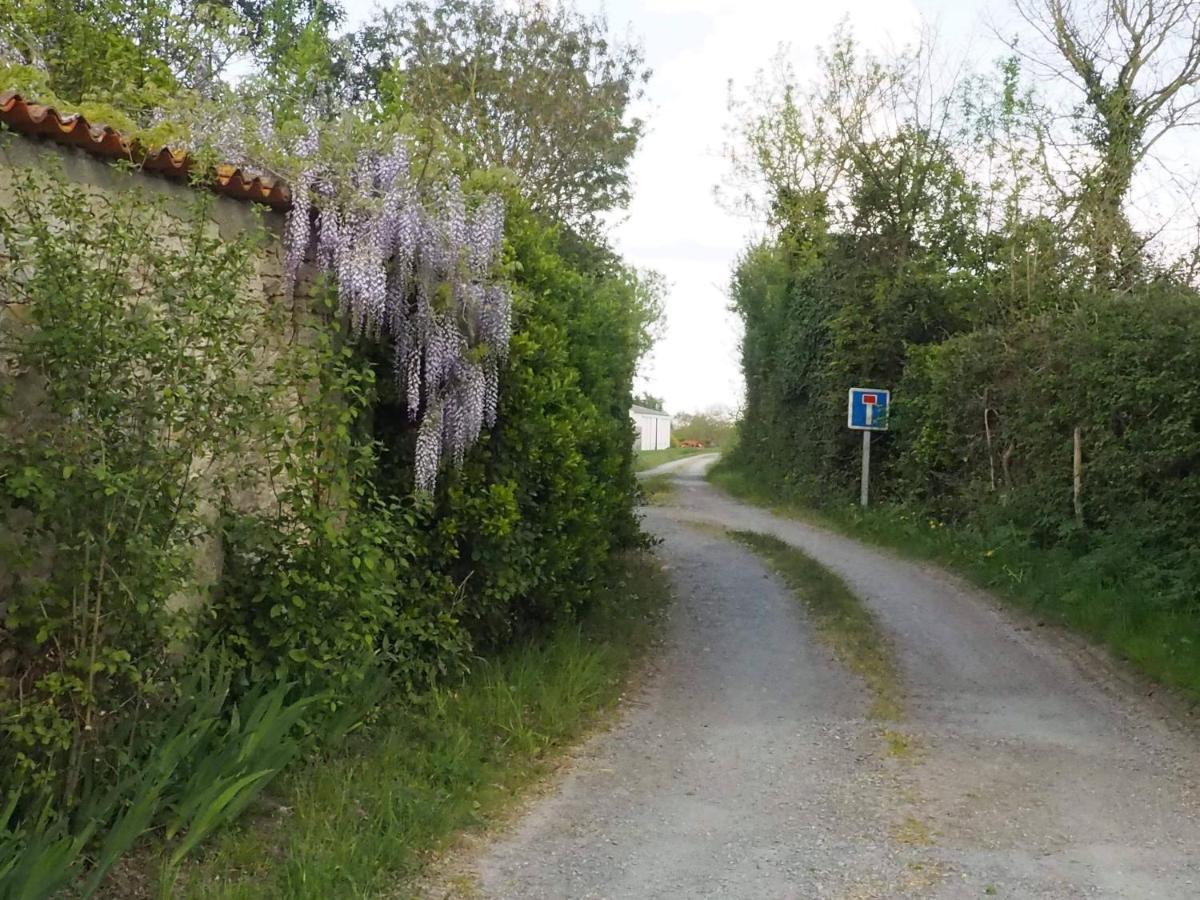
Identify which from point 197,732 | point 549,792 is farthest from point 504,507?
point 197,732

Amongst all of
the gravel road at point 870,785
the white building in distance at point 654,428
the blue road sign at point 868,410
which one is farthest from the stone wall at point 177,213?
the white building in distance at point 654,428

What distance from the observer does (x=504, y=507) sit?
7410mm

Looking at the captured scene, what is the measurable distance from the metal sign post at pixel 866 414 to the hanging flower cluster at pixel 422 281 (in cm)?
1205

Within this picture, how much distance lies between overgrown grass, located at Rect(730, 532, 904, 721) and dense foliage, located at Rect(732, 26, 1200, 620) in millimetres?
2195

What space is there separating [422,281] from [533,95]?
1268 centimetres

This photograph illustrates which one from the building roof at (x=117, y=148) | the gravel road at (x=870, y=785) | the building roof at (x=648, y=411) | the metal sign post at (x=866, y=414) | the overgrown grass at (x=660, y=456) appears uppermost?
the building roof at (x=648, y=411)

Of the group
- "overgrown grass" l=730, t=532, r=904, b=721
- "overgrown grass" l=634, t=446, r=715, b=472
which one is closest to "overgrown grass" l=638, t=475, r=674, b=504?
"overgrown grass" l=634, t=446, r=715, b=472

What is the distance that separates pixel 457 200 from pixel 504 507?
1.98 meters

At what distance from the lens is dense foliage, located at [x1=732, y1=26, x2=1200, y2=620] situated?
10.6m

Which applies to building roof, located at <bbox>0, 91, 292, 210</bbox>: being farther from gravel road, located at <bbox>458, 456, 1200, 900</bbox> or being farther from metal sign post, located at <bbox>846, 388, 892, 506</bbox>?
metal sign post, located at <bbox>846, 388, 892, 506</bbox>

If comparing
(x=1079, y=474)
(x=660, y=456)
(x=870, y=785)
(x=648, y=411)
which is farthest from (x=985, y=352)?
(x=648, y=411)

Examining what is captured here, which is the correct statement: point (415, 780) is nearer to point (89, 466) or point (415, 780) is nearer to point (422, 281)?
point (89, 466)

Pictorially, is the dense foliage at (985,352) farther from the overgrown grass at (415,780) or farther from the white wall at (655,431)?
the white wall at (655,431)

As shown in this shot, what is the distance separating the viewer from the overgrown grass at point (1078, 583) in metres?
8.78
